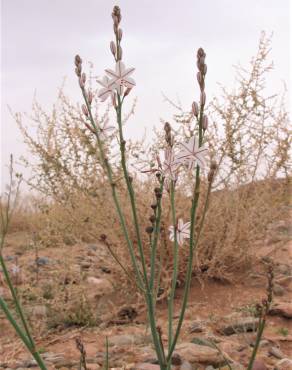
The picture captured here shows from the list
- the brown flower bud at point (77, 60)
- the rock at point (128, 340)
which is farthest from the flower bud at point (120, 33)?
the rock at point (128, 340)

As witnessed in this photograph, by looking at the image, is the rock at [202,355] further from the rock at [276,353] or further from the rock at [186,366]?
the rock at [276,353]

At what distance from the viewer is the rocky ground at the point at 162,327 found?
2.77m

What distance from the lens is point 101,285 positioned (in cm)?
545

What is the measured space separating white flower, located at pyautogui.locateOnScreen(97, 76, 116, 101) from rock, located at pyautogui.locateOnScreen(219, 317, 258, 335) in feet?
6.85

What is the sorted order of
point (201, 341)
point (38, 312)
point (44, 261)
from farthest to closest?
point (44, 261)
point (38, 312)
point (201, 341)

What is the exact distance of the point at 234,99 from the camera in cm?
442

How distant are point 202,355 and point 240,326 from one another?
1.98 feet

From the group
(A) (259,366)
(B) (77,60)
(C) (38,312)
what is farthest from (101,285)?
(B) (77,60)

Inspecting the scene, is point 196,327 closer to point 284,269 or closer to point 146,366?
point 146,366

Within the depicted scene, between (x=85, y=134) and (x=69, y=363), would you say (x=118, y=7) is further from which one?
(x=85, y=134)

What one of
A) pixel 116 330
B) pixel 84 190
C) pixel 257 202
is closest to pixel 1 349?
pixel 116 330

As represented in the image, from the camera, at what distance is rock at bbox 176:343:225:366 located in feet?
8.90

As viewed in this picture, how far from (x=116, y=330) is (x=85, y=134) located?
195cm

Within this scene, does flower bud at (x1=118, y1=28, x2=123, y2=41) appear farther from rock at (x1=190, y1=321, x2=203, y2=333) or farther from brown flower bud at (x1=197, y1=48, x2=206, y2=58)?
rock at (x1=190, y1=321, x2=203, y2=333)
